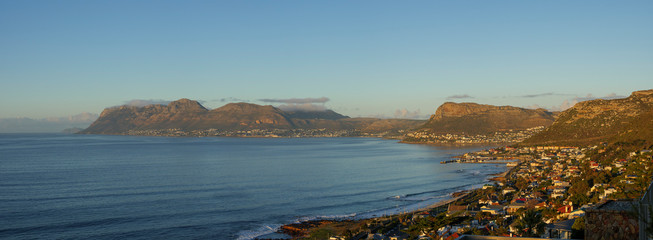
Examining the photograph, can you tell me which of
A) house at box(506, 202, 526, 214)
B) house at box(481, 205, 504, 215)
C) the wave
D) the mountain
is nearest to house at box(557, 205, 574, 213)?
house at box(506, 202, 526, 214)

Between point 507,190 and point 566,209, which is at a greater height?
point 566,209

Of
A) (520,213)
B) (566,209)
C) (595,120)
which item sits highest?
(595,120)

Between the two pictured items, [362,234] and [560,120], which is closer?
[362,234]

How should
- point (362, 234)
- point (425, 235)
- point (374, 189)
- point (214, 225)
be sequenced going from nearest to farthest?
1. point (425, 235)
2. point (362, 234)
3. point (214, 225)
4. point (374, 189)

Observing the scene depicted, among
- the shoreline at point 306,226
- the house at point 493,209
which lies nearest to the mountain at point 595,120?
the house at point 493,209

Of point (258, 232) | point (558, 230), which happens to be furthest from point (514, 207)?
point (258, 232)

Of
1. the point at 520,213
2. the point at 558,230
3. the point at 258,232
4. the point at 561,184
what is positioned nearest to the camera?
the point at 558,230

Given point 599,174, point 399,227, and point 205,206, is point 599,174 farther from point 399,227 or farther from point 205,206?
point 205,206

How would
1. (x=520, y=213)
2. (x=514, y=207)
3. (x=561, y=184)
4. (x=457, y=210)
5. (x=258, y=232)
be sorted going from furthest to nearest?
(x=561, y=184) < (x=457, y=210) < (x=514, y=207) < (x=258, y=232) < (x=520, y=213)

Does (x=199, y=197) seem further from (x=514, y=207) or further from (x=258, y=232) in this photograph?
(x=514, y=207)

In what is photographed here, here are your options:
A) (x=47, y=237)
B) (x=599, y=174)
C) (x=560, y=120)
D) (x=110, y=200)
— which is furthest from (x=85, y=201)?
(x=560, y=120)
